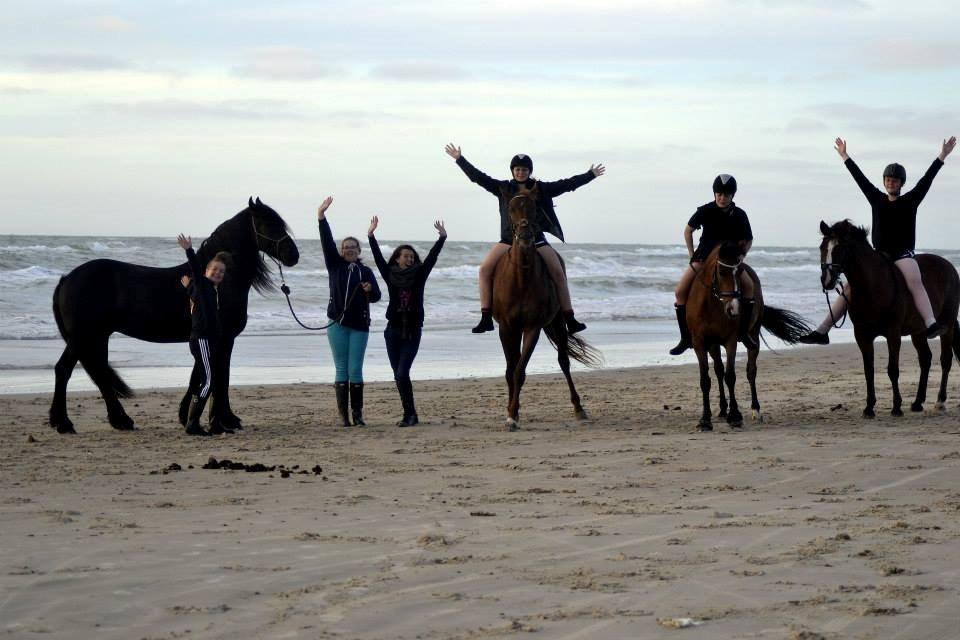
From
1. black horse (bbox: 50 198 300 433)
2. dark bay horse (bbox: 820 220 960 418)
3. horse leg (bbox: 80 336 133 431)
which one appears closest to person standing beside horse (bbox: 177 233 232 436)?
black horse (bbox: 50 198 300 433)

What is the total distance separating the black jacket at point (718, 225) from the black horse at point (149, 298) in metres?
3.49

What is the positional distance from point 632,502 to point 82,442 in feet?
15.3

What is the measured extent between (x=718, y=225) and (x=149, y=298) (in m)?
4.91

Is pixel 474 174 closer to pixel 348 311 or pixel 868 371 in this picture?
pixel 348 311

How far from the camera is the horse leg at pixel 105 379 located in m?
10.2

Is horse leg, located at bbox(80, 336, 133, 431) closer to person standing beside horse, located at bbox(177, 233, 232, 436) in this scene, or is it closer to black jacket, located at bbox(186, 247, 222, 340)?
person standing beside horse, located at bbox(177, 233, 232, 436)

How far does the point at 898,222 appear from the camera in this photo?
1137cm

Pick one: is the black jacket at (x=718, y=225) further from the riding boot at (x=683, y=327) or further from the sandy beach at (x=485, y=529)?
the sandy beach at (x=485, y=529)

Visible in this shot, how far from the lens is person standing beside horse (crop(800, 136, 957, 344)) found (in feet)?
36.9

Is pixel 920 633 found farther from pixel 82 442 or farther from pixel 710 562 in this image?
pixel 82 442

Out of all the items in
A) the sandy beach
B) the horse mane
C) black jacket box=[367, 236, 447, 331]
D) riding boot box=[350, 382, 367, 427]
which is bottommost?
the sandy beach

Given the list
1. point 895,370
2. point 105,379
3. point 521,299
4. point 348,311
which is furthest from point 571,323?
point 105,379

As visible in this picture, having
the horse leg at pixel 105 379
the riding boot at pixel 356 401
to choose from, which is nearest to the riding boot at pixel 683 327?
the riding boot at pixel 356 401

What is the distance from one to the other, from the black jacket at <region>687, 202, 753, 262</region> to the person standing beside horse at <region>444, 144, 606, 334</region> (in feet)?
3.30
